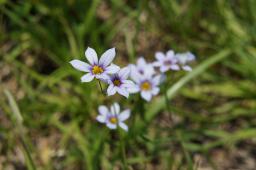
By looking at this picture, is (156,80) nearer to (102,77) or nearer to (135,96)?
(135,96)

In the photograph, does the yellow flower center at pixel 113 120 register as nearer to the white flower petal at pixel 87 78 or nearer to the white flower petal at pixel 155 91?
the white flower petal at pixel 155 91

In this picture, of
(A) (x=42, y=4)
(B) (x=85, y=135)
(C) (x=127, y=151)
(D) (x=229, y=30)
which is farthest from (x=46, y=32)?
(D) (x=229, y=30)

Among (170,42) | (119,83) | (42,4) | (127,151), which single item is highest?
(42,4)

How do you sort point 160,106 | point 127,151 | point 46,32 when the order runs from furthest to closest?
point 46,32
point 127,151
point 160,106

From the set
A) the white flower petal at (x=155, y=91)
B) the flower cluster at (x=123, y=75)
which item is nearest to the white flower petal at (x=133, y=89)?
the flower cluster at (x=123, y=75)

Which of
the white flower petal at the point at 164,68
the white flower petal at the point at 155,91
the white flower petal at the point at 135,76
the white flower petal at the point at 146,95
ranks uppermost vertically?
the white flower petal at the point at 135,76

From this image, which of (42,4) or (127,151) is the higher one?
(42,4)

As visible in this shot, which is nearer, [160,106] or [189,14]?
[160,106]

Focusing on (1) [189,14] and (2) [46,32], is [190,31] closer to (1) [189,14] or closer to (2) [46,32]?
(1) [189,14]
